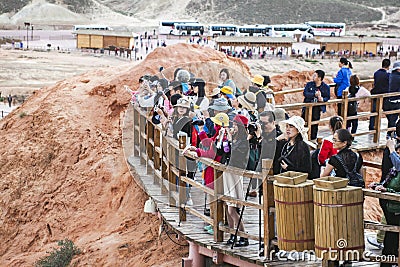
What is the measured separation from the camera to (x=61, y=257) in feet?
39.2

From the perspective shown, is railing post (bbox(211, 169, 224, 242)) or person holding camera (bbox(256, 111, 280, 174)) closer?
person holding camera (bbox(256, 111, 280, 174))

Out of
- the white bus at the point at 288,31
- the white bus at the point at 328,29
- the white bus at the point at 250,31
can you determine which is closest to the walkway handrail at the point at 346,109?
the white bus at the point at 250,31

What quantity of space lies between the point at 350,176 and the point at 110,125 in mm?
9116

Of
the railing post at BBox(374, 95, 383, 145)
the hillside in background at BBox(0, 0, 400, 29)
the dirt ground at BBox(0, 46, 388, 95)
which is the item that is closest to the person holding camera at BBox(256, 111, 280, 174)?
the railing post at BBox(374, 95, 383, 145)

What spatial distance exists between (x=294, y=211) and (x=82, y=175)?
8007 millimetres

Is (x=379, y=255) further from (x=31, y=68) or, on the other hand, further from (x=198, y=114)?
(x=31, y=68)

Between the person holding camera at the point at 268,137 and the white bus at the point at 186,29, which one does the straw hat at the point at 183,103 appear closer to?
the person holding camera at the point at 268,137

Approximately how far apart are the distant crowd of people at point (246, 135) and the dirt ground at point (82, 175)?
1611mm

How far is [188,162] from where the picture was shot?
1020 centimetres

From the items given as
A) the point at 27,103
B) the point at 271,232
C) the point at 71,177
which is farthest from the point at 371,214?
the point at 27,103

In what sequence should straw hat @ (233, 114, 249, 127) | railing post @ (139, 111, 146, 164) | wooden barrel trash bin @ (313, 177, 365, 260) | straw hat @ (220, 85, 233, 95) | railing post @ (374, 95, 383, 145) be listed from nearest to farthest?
wooden barrel trash bin @ (313, 177, 365, 260) → straw hat @ (233, 114, 249, 127) → straw hat @ (220, 85, 233, 95) → railing post @ (139, 111, 146, 164) → railing post @ (374, 95, 383, 145)

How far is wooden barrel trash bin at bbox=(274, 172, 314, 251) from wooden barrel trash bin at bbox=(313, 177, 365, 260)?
0.18 metres

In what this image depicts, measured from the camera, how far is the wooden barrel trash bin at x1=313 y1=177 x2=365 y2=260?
7367mm

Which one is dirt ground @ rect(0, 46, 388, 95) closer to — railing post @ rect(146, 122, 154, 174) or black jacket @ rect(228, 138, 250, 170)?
railing post @ rect(146, 122, 154, 174)
